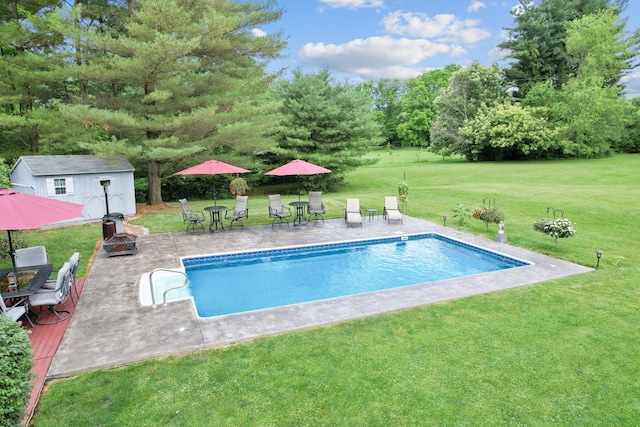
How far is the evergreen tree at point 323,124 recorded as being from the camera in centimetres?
2203

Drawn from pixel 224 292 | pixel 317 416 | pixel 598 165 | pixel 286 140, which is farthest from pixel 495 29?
pixel 317 416

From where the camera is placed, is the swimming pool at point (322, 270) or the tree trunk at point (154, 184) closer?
the swimming pool at point (322, 270)

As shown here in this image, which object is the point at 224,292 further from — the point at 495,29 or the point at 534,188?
the point at 495,29

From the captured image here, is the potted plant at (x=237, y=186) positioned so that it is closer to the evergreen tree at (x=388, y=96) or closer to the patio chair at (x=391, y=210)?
the patio chair at (x=391, y=210)

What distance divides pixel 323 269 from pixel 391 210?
5155 mm

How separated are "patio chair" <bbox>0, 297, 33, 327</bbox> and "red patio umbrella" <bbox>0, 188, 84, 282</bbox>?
1.09 meters

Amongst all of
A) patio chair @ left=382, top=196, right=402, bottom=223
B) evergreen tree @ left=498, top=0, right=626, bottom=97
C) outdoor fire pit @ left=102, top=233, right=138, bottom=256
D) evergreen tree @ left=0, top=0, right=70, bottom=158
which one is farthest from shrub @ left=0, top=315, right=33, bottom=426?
evergreen tree @ left=498, top=0, right=626, bottom=97

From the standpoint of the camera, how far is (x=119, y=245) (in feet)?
31.2

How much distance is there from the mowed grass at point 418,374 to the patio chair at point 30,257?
3.97 m

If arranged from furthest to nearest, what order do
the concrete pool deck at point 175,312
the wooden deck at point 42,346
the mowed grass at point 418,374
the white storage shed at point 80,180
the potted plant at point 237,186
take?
1. the potted plant at point 237,186
2. the white storage shed at point 80,180
3. the concrete pool deck at point 175,312
4. the wooden deck at point 42,346
5. the mowed grass at point 418,374

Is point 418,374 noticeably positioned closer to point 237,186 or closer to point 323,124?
point 237,186

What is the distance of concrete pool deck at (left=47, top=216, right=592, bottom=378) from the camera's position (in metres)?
5.06

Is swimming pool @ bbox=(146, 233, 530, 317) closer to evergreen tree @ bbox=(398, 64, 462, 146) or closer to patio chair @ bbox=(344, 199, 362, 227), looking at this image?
patio chair @ bbox=(344, 199, 362, 227)

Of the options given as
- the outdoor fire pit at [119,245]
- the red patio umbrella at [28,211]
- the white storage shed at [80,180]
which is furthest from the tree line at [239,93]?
the red patio umbrella at [28,211]
